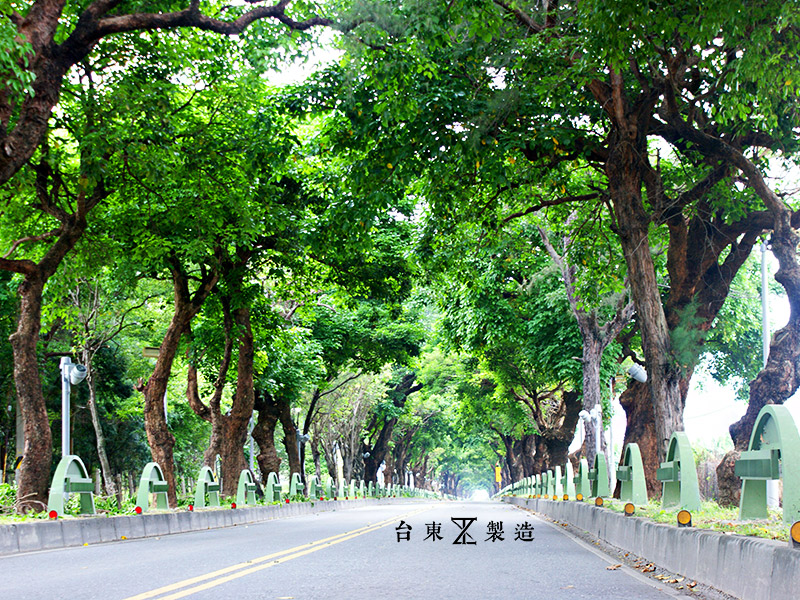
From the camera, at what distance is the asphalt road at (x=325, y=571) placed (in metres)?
6.99

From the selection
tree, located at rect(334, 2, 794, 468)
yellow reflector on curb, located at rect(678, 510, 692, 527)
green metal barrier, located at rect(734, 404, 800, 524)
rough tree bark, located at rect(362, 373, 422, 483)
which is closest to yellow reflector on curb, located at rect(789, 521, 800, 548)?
green metal barrier, located at rect(734, 404, 800, 524)

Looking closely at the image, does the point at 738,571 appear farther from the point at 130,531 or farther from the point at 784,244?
the point at 130,531

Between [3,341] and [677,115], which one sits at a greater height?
[677,115]

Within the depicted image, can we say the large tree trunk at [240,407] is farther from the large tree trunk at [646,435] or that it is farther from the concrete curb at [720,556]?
the concrete curb at [720,556]

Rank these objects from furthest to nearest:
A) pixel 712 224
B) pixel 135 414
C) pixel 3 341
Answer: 1. pixel 135 414
2. pixel 3 341
3. pixel 712 224

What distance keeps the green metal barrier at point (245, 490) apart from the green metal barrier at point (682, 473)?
15.0 metres

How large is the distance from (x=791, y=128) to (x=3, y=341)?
25.3 m

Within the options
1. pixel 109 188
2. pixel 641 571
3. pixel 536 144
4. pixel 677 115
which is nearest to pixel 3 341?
pixel 109 188

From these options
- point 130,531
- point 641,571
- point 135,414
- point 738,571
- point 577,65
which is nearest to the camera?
point 738,571

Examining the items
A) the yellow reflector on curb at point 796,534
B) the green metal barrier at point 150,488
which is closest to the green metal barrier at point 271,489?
the green metal barrier at point 150,488

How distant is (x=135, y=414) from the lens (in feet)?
123

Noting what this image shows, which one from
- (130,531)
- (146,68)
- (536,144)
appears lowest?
(130,531)

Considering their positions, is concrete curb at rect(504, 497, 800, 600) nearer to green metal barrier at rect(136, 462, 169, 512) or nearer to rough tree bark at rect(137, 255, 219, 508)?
green metal barrier at rect(136, 462, 169, 512)

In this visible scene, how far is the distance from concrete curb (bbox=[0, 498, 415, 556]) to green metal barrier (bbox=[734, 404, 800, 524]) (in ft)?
29.7
